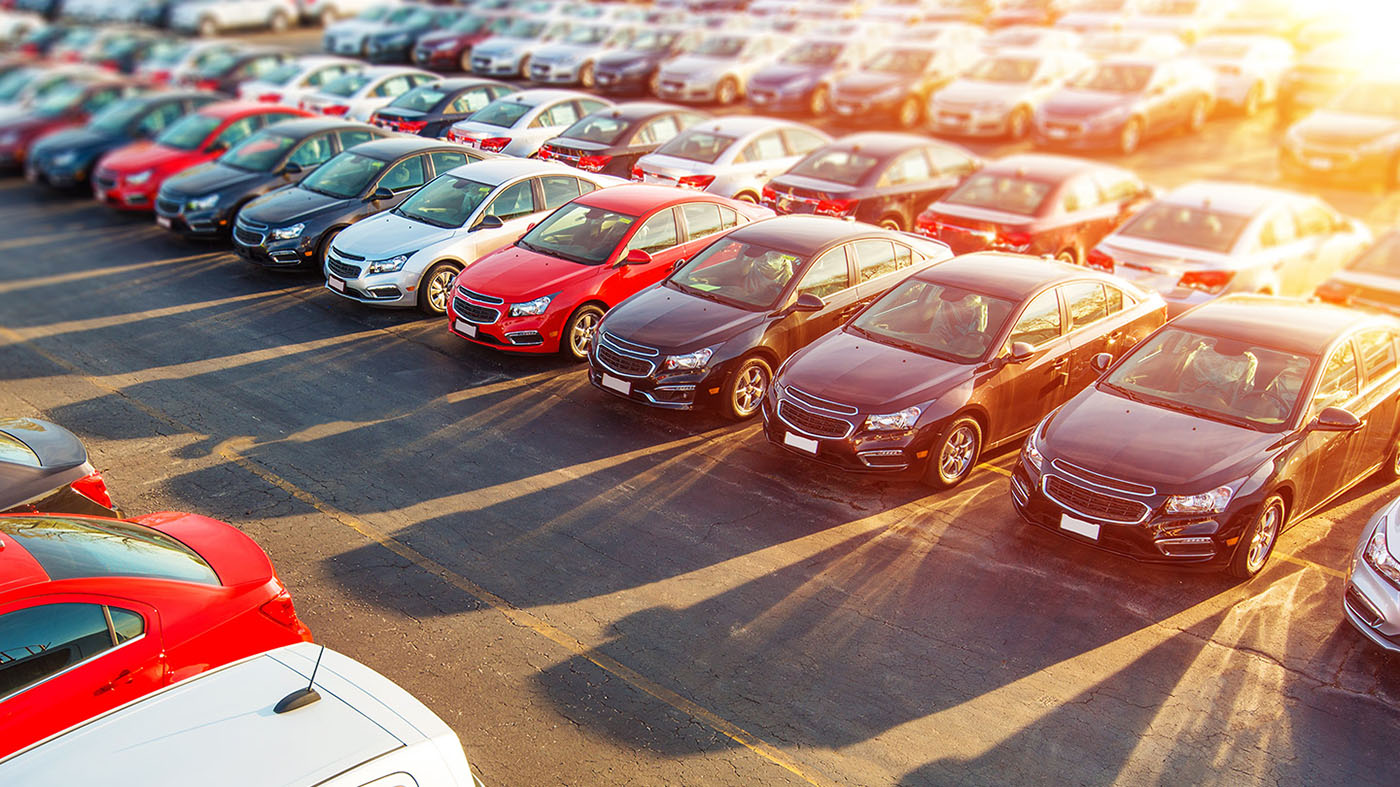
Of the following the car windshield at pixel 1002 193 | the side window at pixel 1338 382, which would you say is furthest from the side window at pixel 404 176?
the side window at pixel 1338 382

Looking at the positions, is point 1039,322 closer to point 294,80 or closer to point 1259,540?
point 1259,540

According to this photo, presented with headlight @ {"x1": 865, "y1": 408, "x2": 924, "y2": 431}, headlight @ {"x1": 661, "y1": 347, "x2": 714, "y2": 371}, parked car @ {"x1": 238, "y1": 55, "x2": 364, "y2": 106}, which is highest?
parked car @ {"x1": 238, "y1": 55, "x2": 364, "y2": 106}

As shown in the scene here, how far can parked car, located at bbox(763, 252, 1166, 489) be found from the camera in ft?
30.1

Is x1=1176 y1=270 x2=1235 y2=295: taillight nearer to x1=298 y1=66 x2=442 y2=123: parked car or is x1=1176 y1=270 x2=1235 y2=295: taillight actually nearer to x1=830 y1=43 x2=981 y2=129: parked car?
x1=830 y1=43 x2=981 y2=129: parked car

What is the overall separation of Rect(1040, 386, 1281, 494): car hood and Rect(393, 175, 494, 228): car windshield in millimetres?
8158

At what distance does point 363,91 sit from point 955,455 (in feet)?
55.7

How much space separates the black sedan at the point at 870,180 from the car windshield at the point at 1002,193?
2.78 ft

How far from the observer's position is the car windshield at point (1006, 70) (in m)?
23.4

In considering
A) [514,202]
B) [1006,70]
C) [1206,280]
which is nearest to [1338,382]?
[1206,280]

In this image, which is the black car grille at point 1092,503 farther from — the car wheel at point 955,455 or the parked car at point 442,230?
the parked car at point 442,230

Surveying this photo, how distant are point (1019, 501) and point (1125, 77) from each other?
55.3 feet

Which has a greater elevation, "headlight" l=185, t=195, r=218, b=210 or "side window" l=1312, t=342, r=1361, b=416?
"headlight" l=185, t=195, r=218, b=210

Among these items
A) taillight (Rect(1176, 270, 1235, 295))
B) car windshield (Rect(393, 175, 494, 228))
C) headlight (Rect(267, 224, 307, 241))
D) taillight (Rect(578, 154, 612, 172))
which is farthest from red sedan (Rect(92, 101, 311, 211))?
taillight (Rect(1176, 270, 1235, 295))

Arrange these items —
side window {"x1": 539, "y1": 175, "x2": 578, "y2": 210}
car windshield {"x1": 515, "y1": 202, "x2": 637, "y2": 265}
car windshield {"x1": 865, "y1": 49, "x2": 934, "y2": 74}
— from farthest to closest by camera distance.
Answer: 1. car windshield {"x1": 865, "y1": 49, "x2": 934, "y2": 74}
2. side window {"x1": 539, "y1": 175, "x2": 578, "y2": 210}
3. car windshield {"x1": 515, "y1": 202, "x2": 637, "y2": 265}
